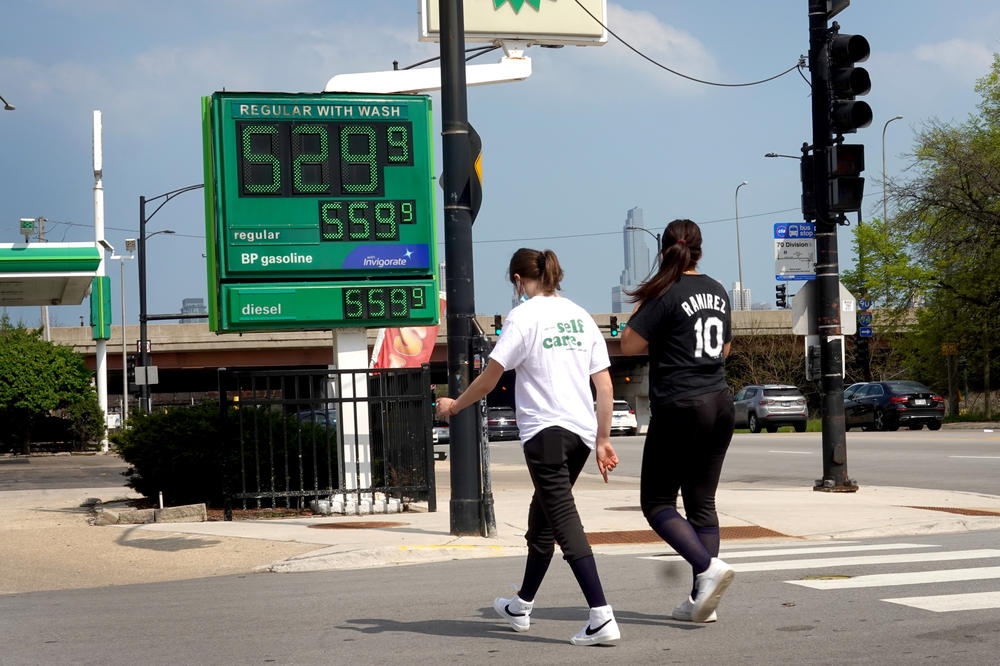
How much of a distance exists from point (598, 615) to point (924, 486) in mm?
11743

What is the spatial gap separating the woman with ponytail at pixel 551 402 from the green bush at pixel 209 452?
6975 mm

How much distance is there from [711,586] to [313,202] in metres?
8.09

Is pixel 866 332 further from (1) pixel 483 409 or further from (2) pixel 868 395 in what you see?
(1) pixel 483 409

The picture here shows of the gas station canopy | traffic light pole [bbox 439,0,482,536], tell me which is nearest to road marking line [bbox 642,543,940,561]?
traffic light pole [bbox 439,0,482,536]

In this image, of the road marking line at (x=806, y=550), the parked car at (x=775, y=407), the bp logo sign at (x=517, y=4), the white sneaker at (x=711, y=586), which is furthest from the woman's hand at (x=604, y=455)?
the parked car at (x=775, y=407)

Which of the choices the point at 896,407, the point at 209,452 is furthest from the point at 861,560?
the point at 896,407

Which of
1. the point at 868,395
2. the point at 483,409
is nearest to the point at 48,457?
the point at 868,395

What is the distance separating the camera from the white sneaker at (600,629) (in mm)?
5293

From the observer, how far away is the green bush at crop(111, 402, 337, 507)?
41.7 feet

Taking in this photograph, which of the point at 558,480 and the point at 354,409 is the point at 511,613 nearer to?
the point at 558,480

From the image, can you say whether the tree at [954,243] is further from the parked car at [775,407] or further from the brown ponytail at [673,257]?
the brown ponytail at [673,257]

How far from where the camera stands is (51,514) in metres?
13.6

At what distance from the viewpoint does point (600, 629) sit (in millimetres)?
5293

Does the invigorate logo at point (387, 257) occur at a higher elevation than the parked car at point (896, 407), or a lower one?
higher
